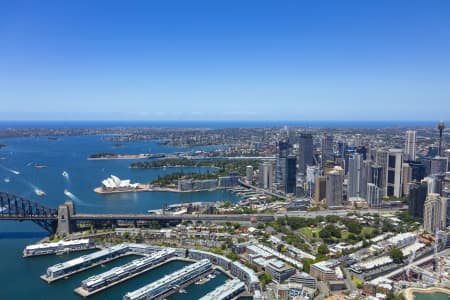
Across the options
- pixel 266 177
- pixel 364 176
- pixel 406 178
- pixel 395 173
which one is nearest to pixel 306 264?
pixel 364 176

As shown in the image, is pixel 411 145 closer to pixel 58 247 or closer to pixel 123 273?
pixel 123 273

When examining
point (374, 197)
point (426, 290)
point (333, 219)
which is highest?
point (374, 197)

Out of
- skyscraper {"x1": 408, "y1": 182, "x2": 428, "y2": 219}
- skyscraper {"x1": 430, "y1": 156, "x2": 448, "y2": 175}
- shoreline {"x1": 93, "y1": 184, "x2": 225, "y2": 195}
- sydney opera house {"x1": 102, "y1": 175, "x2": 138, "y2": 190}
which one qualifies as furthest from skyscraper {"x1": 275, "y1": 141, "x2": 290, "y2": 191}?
sydney opera house {"x1": 102, "y1": 175, "x2": 138, "y2": 190}

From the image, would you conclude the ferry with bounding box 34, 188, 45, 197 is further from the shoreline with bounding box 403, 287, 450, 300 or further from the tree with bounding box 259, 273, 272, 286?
the shoreline with bounding box 403, 287, 450, 300

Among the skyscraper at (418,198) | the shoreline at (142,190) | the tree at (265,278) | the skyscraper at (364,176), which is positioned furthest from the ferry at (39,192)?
the skyscraper at (418,198)

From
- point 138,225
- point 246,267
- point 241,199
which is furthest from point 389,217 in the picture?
point 138,225
